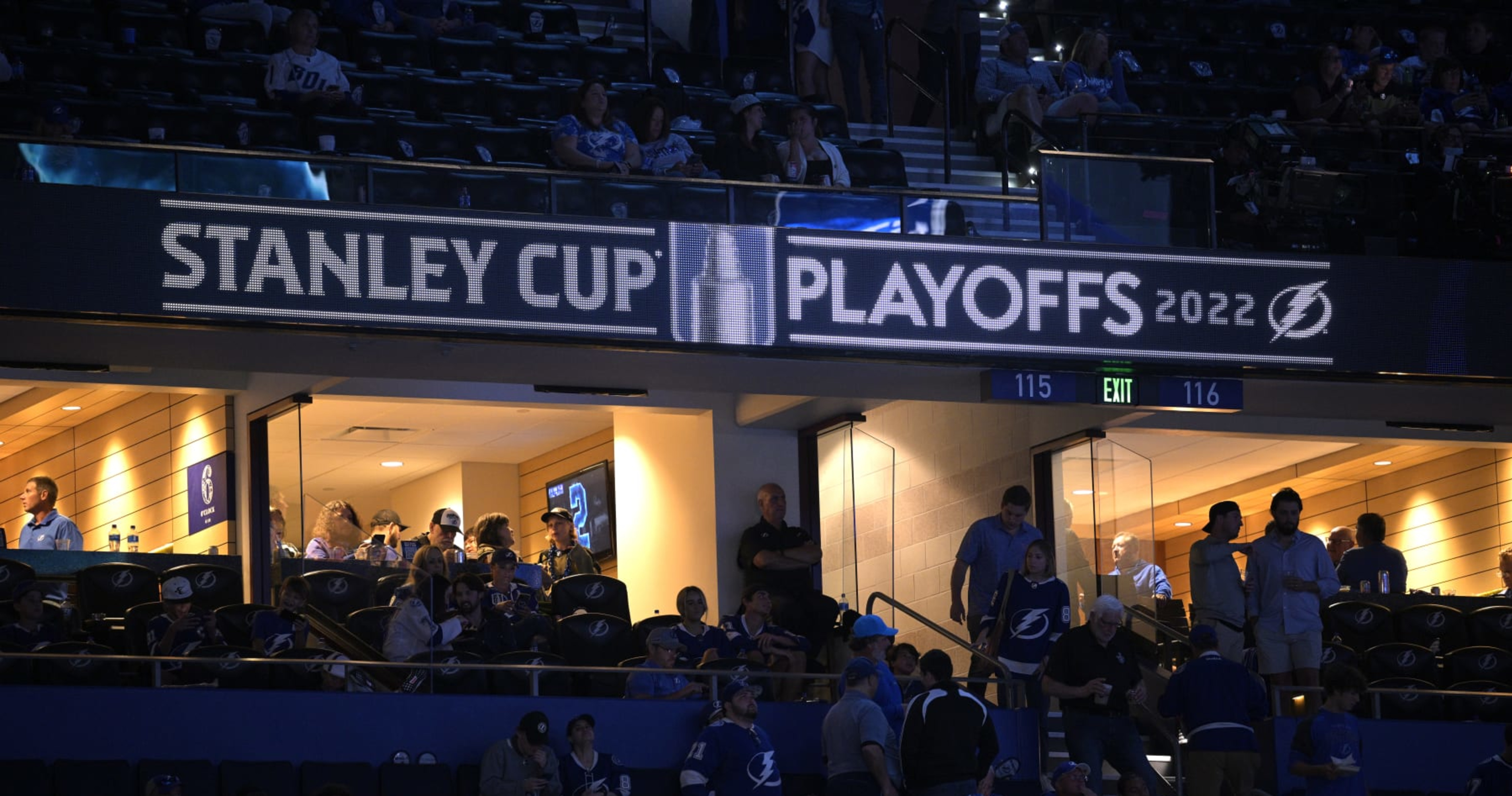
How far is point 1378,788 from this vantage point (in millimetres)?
10930

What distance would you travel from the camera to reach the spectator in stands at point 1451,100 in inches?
554

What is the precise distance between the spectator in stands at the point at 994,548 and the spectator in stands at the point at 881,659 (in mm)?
1072

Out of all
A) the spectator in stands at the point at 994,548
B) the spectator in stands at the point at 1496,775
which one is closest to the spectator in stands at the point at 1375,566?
the spectator in stands at the point at 994,548

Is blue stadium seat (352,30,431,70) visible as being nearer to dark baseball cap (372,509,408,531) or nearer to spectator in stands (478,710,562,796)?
dark baseball cap (372,509,408,531)

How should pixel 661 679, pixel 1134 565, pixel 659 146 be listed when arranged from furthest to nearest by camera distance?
pixel 1134 565
pixel 659 146
pixel 661 679

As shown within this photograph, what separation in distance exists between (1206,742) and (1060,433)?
3.54 metres

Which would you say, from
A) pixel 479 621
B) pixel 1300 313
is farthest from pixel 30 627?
pixel 1300 313

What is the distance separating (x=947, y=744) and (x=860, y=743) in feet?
1.38

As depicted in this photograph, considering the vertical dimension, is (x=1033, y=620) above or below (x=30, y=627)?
below

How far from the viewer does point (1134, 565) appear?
12523 millimetres

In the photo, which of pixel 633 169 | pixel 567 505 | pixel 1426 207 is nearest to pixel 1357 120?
pixel 1426 207

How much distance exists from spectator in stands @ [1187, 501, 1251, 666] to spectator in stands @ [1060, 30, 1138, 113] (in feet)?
11.9

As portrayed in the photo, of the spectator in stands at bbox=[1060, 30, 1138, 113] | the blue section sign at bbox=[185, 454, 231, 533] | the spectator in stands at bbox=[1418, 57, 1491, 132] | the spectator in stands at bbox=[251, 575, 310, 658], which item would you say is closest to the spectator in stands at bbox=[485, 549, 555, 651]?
the spectator in stands at bbox=[251, 575, 310, 658]

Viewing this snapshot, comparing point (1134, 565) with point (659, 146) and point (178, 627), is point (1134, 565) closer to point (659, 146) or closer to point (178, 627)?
point (659, 146)
